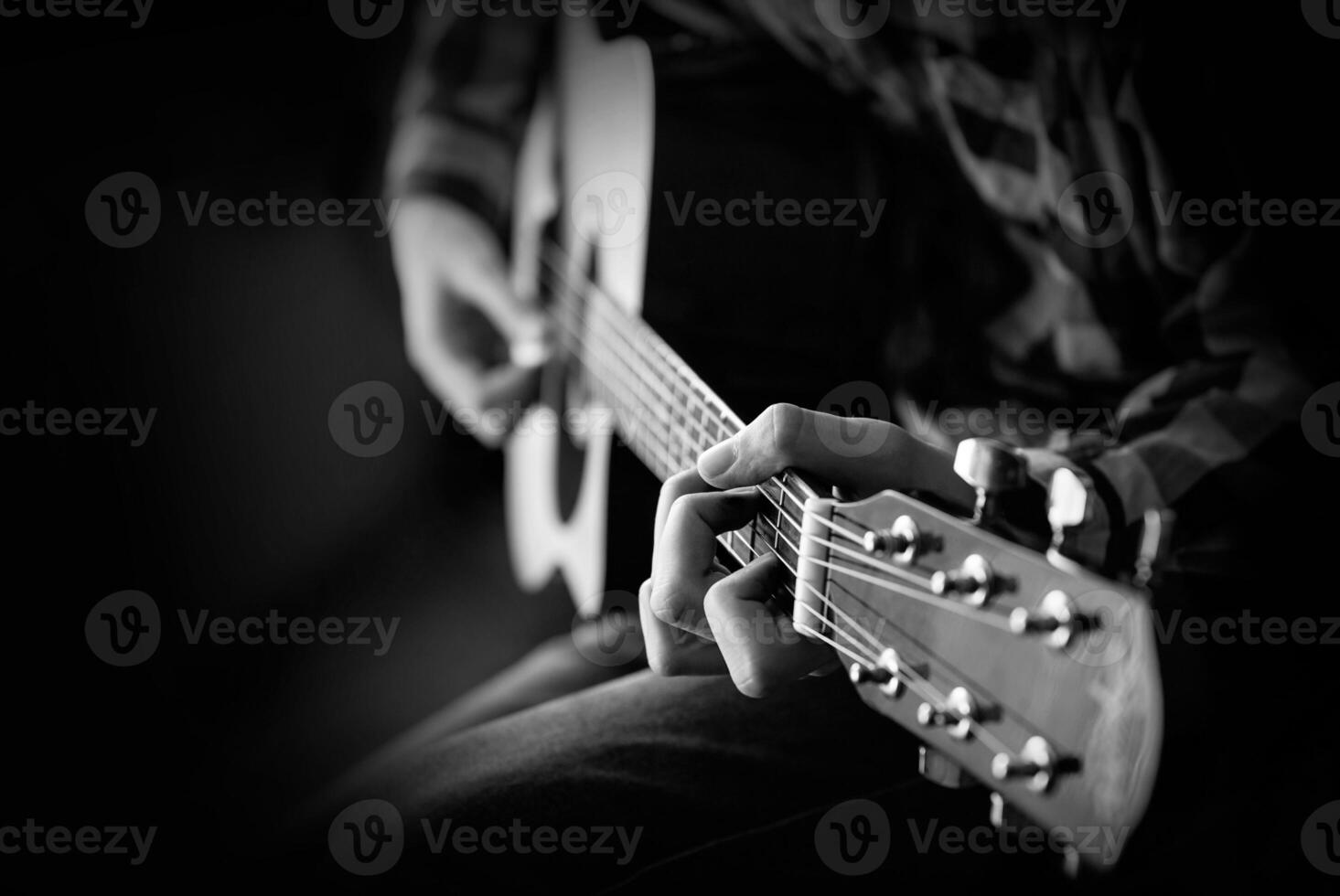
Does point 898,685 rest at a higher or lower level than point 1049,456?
lower

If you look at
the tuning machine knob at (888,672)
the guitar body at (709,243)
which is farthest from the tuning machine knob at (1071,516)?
the guitar body at (709,243)

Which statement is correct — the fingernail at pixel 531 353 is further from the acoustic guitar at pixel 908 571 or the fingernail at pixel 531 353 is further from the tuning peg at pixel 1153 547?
the tuning peg at pixel 1153 547

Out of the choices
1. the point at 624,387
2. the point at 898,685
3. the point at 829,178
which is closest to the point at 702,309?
the point at 624,387

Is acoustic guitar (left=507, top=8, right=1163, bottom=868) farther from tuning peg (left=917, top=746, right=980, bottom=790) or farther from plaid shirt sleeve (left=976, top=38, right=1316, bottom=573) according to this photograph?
plaid shirt sleeve (left=976, top=38, right=1316, bottom=573)

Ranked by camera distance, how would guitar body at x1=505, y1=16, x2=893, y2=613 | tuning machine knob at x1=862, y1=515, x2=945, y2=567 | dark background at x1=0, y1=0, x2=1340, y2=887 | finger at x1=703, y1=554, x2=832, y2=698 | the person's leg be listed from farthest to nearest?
dark background at x1=0, y1=0, x2=1340, y2=887
guitar body at x1=505, y1=16, x2=893, y2=613
the person's leg
finger at x1=703, y1=554, x2=832, y2=698
tuning machine knob at x1=862, y1=515, x2=945, y2=567

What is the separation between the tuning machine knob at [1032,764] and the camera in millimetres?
396

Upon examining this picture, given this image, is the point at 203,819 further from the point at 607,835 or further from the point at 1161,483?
the point at 1161,483

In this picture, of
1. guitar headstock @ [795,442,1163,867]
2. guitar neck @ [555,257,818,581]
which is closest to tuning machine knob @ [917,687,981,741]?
guitar headstock @ [795,442,1163,867]

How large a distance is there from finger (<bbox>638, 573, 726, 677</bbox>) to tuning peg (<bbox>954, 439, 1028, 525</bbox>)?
1.09 ft

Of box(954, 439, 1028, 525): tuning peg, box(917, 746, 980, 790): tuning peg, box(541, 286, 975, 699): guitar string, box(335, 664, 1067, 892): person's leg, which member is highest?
box(954, 439, 1028, 525): tuning peg

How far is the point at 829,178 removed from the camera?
43.6 inches

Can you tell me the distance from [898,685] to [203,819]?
1098mm

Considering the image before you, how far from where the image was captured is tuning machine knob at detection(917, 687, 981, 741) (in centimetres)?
44

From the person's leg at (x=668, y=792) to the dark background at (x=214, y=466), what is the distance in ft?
1.34
